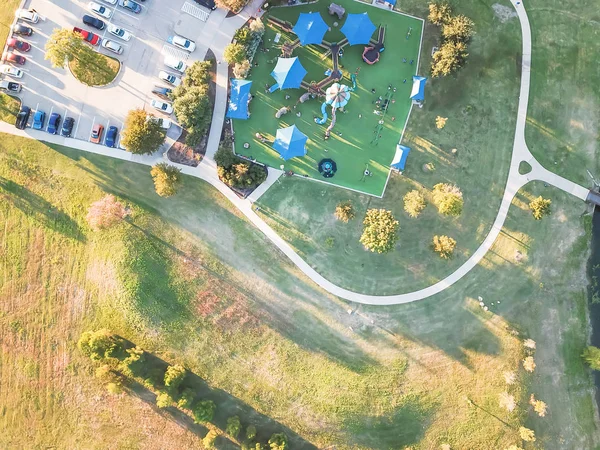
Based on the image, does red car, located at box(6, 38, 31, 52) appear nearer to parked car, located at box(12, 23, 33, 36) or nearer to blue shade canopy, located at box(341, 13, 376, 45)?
parked car, located at box(12, 23, 33, 36)

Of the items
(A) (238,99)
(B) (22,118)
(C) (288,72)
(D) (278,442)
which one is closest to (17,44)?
(B) (22,118)

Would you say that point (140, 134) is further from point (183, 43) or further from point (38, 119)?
point (38, 119)

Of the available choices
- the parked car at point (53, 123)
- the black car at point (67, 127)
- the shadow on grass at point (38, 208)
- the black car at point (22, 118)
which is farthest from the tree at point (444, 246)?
the black car at point (22, 118)

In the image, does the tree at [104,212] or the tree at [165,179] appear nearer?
the tree at [165,179]

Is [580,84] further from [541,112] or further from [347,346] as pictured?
[347,346]

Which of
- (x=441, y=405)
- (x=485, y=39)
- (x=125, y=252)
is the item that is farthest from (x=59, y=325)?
(x=485, y=39)

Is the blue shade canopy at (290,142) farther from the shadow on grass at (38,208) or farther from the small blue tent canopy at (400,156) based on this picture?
the shadow on grass at (38,208)
